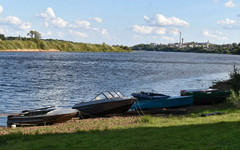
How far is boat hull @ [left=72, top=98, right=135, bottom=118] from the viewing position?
21469 millimetres

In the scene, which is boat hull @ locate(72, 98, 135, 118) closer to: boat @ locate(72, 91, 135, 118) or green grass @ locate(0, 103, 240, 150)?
boat @ locate(72, 91, 135, 118)

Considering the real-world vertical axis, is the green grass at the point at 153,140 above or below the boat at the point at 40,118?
above

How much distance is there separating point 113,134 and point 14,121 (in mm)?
8529

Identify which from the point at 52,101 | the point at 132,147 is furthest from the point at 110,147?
the point at 52,101

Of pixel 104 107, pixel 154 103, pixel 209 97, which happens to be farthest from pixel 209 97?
pixel 104 107

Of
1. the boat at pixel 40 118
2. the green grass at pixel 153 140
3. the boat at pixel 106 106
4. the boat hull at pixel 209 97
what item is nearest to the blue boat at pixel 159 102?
the boat hull at pixel 209 97

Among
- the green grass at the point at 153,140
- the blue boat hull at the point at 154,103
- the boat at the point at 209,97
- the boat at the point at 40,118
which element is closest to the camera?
the green grass at the point at 153,140

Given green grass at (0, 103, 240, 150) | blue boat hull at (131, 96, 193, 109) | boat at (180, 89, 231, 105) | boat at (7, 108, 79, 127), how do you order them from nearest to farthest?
green grass at (0, 103, 240, 150) < boat at (7, 108, 79, 127) < blue boat hull at (131, 96, 193, 109) < boat at (180, 89, 231, 105)

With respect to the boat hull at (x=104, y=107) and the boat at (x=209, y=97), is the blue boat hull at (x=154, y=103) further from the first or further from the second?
the boat at (x=209, y=97)

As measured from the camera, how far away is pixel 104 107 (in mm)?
21547

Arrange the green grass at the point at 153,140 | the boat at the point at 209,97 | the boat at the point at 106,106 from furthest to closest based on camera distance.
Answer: the boat at the point at 209,97 < the boat at the point at 106,106 < the green grass at the point at 153,140

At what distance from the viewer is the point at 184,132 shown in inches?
479

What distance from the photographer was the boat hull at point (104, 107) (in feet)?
70.4

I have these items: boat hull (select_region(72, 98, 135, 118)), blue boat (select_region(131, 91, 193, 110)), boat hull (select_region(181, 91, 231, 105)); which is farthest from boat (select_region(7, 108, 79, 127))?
boat hull (select_region(181, 91, 231, 105))
